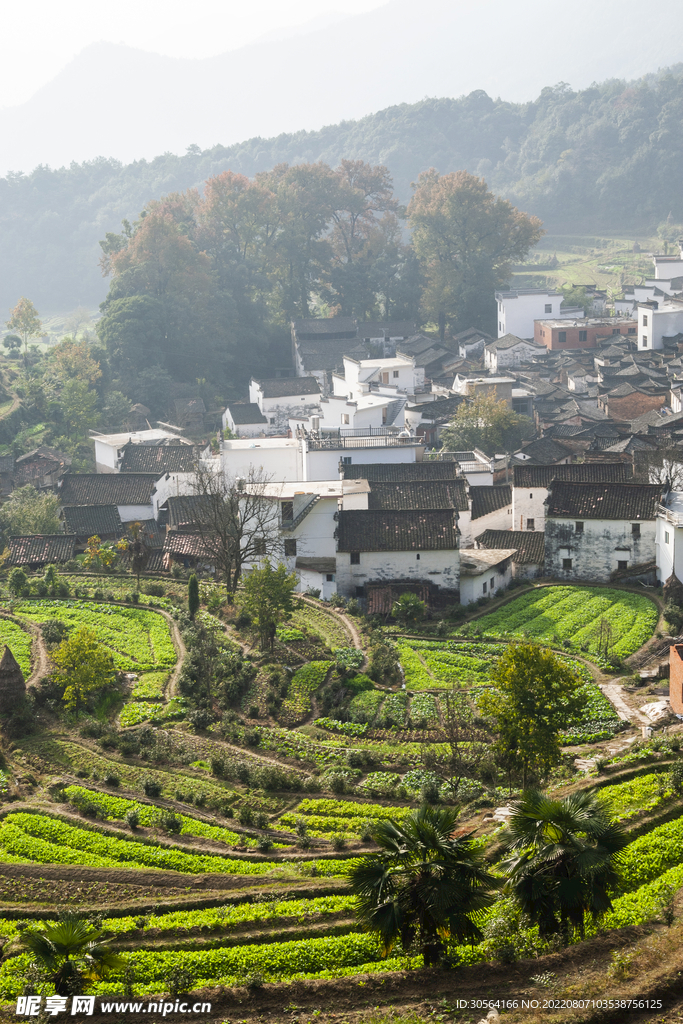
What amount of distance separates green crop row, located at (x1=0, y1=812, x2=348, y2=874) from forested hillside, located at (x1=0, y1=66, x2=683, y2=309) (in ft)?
328

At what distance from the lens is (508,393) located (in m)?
65.4

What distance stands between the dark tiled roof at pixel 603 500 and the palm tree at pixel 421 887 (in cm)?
2764

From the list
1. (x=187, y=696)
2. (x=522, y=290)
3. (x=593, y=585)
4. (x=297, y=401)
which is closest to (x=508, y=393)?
(x=297, y=401)

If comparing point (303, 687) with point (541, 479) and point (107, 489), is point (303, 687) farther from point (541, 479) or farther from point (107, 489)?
point (107, 489)

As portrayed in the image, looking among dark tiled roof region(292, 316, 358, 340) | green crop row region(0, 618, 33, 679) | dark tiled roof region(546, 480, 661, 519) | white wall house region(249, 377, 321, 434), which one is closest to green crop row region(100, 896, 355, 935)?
green crop row region(0, 618, 33, 679)

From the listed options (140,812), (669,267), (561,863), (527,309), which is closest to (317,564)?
(140,812)

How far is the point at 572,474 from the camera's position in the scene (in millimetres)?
44000

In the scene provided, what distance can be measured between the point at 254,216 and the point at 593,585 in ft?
185

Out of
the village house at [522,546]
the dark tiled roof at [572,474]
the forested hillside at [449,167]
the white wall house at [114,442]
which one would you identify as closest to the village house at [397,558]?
the village house at [522,546]

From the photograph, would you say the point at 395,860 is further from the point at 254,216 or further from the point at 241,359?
the point at 254,216

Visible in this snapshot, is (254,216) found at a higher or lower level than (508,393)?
higher

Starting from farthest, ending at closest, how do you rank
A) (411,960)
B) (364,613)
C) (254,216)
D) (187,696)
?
(254,216)
(364,613)
(187,696)
(411,960)

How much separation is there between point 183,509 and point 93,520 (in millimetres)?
4071

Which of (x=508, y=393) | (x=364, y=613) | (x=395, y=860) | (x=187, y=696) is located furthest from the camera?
(x=508, y=393)
